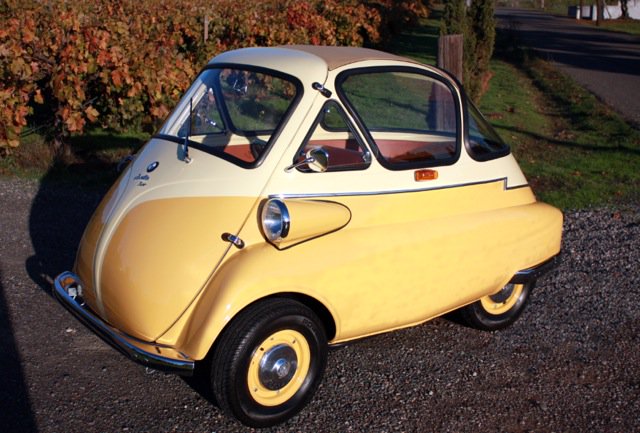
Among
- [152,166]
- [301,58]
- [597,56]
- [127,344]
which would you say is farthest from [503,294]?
[597,56]

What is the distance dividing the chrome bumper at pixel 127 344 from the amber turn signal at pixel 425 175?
1684 millimetres

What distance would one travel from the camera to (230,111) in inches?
185

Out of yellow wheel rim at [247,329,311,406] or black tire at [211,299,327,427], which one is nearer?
black tire at [211,299,327,427]

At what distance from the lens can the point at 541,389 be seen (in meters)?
4.39

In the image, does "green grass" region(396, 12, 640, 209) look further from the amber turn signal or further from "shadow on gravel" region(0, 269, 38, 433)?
"shadow on gravel" region(0, 269, 38, 433)

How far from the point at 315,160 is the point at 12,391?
213 centimetres

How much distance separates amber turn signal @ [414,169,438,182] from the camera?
4.34 meters

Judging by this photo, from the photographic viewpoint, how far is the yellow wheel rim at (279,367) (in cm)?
381

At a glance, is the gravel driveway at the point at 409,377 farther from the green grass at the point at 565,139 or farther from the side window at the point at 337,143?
the green grass at the point at 565,139

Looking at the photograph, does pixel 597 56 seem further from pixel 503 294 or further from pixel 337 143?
pixel 337 143

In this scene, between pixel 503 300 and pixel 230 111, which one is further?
pixel 503 300

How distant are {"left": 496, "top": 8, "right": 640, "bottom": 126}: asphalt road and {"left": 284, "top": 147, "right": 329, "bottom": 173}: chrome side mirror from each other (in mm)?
10626

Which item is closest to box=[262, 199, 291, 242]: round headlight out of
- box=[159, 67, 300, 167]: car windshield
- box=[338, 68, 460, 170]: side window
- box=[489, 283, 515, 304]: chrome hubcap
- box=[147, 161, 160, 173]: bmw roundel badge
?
box=[159, 67, 300, 167]: car windshield

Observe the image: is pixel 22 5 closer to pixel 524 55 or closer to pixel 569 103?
pixel 569 103
